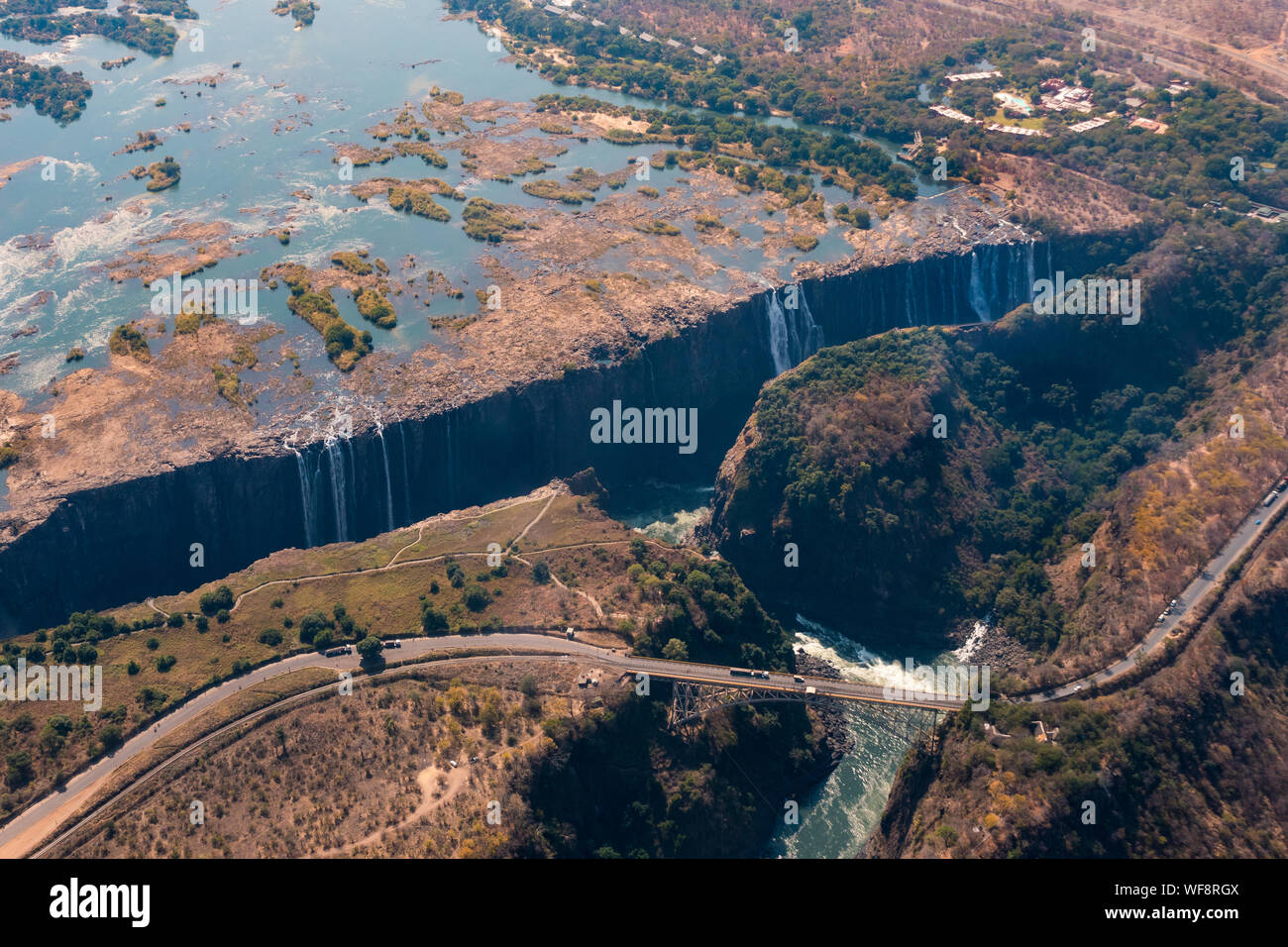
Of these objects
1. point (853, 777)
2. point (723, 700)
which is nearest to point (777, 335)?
point (723, 700)

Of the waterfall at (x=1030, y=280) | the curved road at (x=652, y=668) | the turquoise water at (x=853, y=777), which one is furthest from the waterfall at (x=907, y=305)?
the curved road at (x=652, y=668)

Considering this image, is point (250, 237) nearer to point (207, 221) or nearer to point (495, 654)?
point (207, 221)

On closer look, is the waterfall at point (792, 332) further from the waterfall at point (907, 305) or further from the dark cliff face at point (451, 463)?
the waterfall at point (907, 305)

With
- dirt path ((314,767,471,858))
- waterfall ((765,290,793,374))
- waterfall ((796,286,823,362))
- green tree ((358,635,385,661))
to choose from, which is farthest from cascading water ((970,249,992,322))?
dirt path ((314,767,471,858))

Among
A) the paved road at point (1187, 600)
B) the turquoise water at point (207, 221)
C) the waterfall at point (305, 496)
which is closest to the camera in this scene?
the paved road at point (1187, 600)

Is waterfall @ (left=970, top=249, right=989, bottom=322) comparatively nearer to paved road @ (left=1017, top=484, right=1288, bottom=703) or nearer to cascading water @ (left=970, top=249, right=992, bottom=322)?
cascading water @ (left=970, top=249, right=992, bottom=322)

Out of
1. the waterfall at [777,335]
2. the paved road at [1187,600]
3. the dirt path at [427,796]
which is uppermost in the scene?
the waterfall at [777,335]

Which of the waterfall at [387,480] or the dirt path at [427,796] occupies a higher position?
the waterfall at [387,480]
